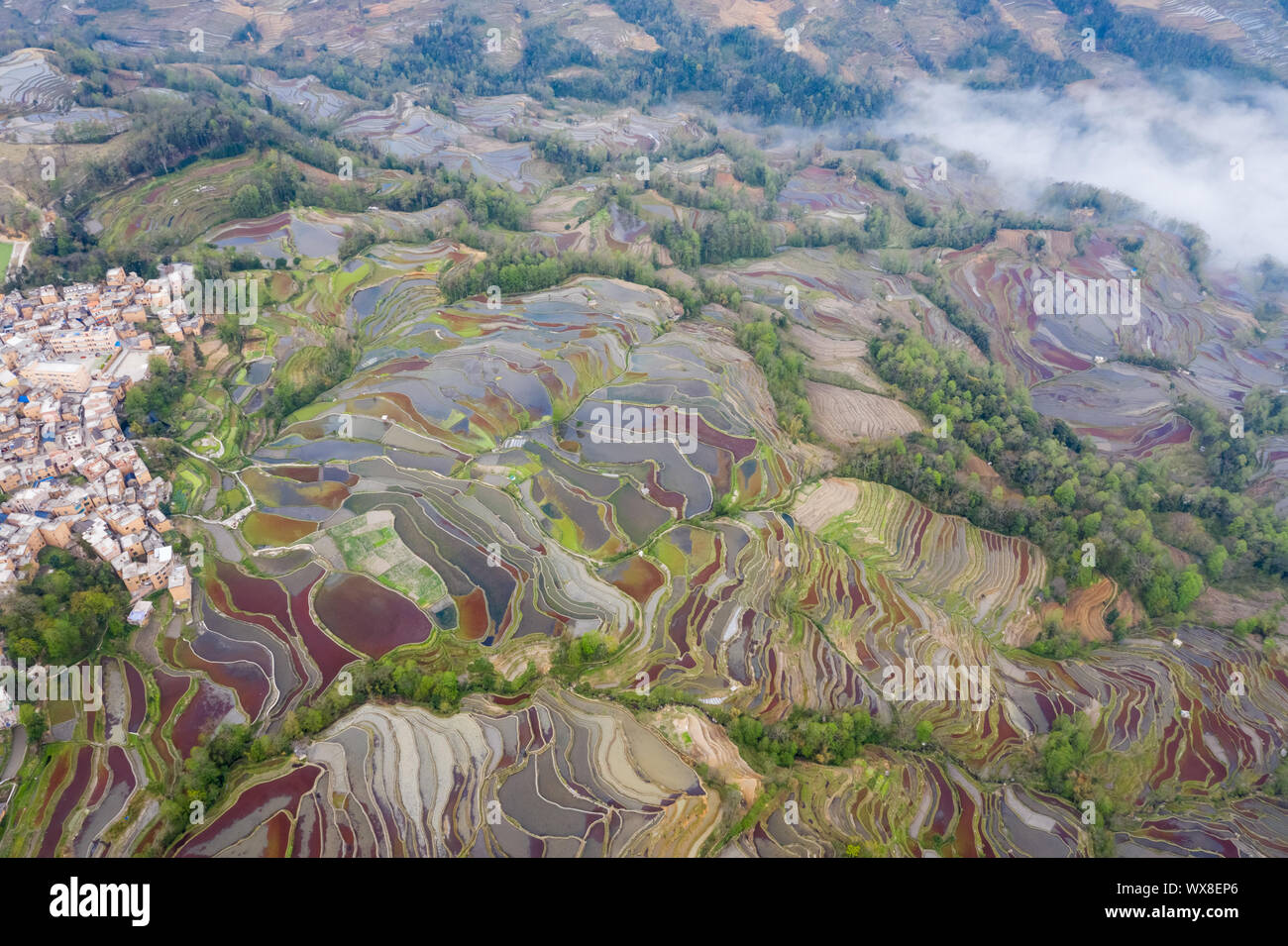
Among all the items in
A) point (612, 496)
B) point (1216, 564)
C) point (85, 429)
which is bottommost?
point (1216, 564)

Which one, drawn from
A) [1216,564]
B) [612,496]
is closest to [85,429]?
[612,496]

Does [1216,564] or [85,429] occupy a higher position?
[85,429]

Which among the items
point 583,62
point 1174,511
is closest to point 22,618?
point 1174,511

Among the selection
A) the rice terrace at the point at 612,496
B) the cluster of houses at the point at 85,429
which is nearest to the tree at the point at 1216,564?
the rice terrace at the point at 612,496

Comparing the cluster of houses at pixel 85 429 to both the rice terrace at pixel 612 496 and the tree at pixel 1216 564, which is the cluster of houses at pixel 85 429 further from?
the tree at pixel 1216 564

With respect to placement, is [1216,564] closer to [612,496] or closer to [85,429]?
[612,496]

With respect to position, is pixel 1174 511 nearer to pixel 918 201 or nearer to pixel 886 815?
pixel 886 815

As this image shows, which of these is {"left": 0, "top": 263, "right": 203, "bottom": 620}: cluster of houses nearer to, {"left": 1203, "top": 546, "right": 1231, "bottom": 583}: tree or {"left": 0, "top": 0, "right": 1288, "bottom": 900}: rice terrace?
{"left": 0, "top": 0, "right": 1288, "bottom": 900}: rice terrace
